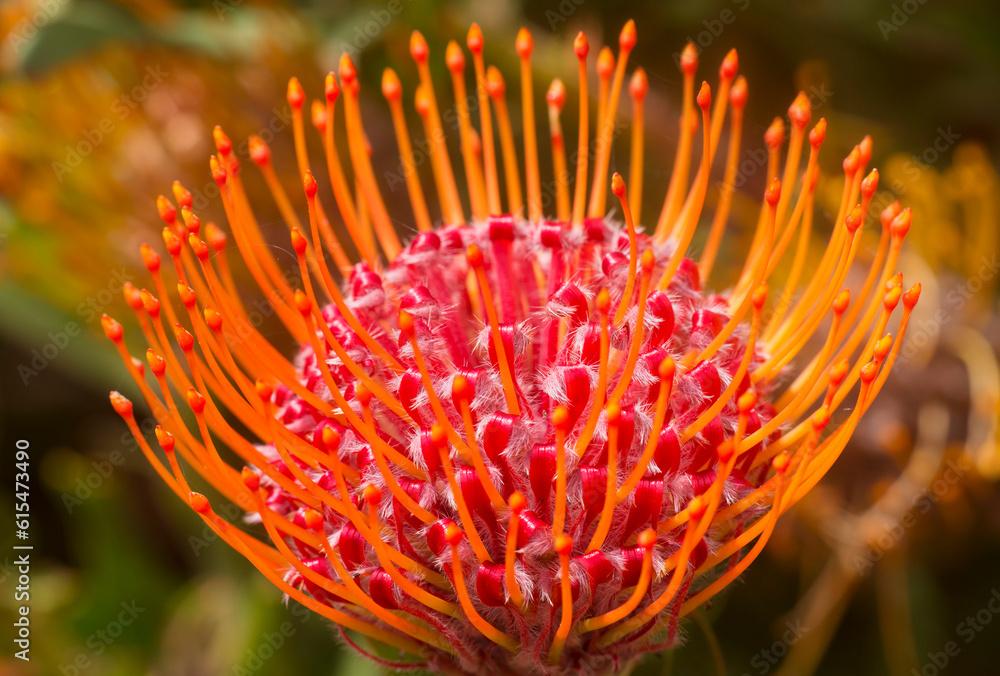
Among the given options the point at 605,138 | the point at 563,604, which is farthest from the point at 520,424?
the point at 605,138

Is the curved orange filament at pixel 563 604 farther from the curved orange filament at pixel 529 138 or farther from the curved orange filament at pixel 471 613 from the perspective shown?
the curved orange filament at pixel 529 138

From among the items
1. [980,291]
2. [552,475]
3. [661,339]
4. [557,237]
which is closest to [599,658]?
[552,475]

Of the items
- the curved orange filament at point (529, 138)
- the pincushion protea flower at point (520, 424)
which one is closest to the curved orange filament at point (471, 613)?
the pincushion protea flower at point (520, 424)

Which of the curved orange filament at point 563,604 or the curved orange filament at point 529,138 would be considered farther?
the curved orange filament at point 529,138

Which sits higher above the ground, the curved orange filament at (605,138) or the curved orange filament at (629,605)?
the curved orange filament at (605,138)

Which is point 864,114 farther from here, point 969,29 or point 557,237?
point 557,237

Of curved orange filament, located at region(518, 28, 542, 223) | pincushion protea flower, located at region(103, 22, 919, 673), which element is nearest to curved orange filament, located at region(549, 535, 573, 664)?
pincushion protea flower, located at region(103, 22, 919, 673)

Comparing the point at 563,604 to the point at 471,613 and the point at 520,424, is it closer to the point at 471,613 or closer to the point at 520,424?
the point at 471,613

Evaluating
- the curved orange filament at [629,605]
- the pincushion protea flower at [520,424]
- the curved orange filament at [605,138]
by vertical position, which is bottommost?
the curved orange filament at [629,605]
